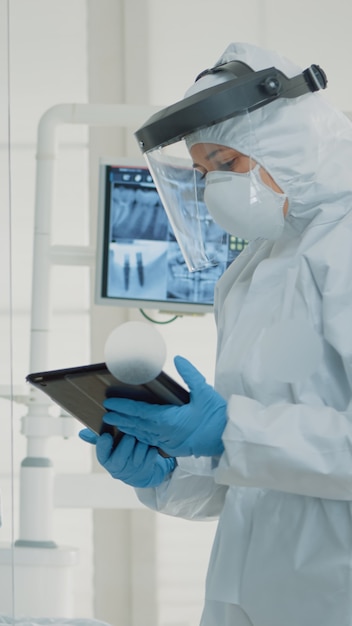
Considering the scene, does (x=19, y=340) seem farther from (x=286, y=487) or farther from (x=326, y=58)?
(x=286, y=487)

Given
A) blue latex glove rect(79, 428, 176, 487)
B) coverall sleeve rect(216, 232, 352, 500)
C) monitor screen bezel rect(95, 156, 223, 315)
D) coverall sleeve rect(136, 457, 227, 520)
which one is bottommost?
coverall sleeve rect(136, 457, 227, 520)

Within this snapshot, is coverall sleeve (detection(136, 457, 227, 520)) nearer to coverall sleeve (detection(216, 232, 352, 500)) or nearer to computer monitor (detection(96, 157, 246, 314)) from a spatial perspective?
coverall sleeve (detection(216, 232, 352, 500))

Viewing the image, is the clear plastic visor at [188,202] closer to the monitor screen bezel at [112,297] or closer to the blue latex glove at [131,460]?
the blue latex glove at [131,460]

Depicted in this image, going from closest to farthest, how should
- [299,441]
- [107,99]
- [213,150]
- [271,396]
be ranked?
1. [299,441]
2. [271,396]
3. [213,150]
4. [107,99]

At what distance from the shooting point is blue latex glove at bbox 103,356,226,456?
1.12m

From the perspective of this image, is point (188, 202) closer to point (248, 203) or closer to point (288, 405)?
point (248, 203)

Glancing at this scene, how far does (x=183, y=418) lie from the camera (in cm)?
113

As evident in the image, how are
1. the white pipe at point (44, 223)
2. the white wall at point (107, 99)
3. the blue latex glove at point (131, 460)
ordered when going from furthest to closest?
the white wall at point (107, 99), the white pipe at point (44, 223), the blue latex glove at point (131, 460)

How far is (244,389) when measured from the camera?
→ 4.13ft

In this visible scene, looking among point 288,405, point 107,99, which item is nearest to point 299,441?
point 288,405

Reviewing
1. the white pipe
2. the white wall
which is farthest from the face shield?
the white wall

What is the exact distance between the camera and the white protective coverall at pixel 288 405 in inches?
44.2

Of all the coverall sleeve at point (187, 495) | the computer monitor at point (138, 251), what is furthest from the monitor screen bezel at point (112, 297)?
the coverall sleeve at point (187, 495)

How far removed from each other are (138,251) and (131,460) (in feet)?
3.88
